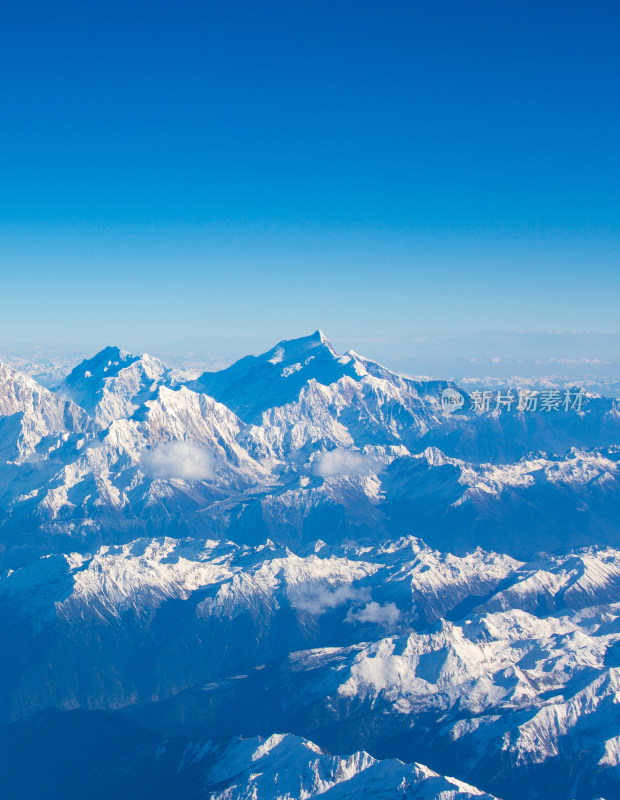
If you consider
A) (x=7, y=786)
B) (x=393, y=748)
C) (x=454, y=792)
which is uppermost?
(x=454, y=792)

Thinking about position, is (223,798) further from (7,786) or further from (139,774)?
(7,786)

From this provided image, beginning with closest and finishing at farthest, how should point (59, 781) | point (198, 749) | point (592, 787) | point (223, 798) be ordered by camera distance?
point (223, 798), point (592, 787), point (198, 749), point (59, 781)

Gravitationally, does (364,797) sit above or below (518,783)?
above

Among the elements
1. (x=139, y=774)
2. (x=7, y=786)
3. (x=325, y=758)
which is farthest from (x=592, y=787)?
(x=7, y=786)

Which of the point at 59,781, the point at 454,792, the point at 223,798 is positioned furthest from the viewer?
the point at 59,781

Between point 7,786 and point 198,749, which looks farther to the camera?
point 7,786

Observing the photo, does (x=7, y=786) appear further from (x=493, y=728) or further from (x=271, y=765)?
(x=493, y=728)

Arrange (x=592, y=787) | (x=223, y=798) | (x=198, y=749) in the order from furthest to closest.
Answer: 1. (x=198, y=749)
2. (x=592, y=787)
3. (x=223, y=798)

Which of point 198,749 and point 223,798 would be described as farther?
point 198,749

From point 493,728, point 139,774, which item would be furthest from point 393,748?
point 139,774
